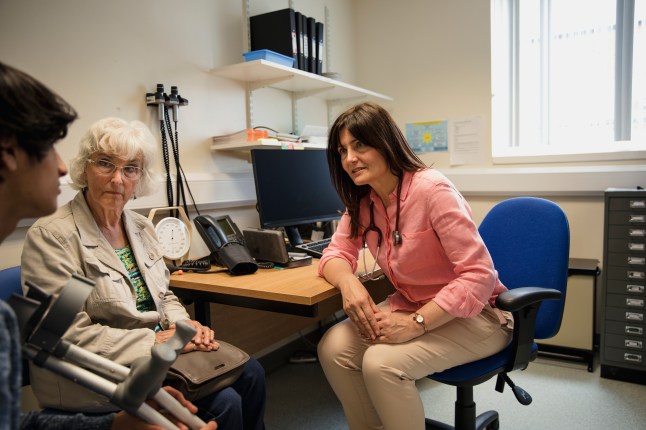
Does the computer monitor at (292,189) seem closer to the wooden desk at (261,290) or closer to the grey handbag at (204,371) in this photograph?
the wooden desk at (261,290)

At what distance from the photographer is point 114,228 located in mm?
1548

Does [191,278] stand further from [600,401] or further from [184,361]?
[600,401]

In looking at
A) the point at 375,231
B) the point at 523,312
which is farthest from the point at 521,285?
the point at 375,231

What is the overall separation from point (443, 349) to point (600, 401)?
53.0 inches

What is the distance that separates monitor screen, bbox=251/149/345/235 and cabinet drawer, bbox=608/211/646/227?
4.51ft

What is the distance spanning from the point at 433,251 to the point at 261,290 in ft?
1.82

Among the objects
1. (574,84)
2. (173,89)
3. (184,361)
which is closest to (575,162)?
(574,84)

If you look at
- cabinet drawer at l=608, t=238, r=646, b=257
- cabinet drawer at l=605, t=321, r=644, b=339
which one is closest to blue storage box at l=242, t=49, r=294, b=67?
cabinet drawer at l=608, t=238, r=646, b=257

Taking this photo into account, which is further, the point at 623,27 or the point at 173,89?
the point at 623,27

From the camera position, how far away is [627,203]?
2.40 meters

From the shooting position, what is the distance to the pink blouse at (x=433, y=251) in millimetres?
1385

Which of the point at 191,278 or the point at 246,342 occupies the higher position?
the point at 191,278

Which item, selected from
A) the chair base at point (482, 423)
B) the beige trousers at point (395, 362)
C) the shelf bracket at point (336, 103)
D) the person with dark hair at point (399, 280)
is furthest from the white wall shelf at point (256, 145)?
the chair base at point (482, 423)

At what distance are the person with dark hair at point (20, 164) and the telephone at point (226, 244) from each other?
1.01m
